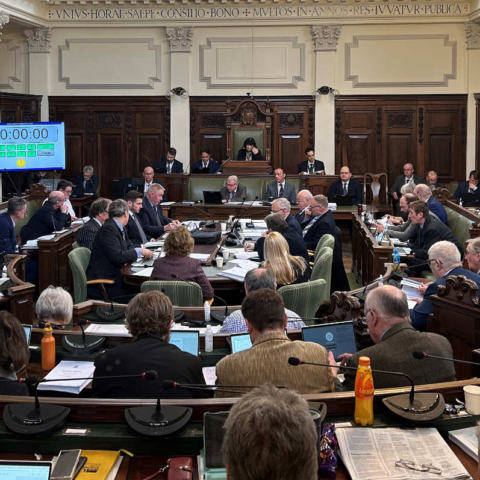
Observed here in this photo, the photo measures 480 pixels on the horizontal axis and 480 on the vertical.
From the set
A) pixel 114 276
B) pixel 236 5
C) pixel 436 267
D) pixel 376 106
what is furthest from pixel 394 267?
pixel 236 5

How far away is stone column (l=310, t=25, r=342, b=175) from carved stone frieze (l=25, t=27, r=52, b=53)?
5.03 meters

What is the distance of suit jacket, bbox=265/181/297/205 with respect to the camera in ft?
37.2

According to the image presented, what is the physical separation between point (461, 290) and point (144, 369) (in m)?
2.11

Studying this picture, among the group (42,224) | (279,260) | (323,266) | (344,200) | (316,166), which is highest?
(316,166)

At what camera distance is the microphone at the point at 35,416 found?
8.54ft

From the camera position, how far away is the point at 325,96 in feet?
44.9

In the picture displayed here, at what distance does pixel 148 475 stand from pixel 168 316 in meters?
0.94

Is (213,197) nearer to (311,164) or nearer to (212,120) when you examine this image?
(311,164)

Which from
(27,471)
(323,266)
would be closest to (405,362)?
(27,471)

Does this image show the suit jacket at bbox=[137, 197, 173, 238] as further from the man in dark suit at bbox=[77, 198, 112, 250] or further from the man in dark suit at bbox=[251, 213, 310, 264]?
the man in dark suit at bbox=[251, 213, 310, 264]

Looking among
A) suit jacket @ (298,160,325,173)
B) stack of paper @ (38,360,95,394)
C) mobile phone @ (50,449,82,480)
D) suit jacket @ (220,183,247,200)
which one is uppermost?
suit jacket @ (298,160,325,173)

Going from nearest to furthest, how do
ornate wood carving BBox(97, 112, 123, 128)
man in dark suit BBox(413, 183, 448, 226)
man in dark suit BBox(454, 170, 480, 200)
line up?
man in dark suit BBox(413, 183, 448, 226), man in dark suit BBox(454, 170, 480, 200), ornate wood carving BBox(97, 112, 123, 128)

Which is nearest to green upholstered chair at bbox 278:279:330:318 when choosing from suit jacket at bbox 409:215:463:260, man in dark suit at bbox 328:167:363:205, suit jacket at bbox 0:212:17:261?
suit jacket at bbox 409:215:463:260

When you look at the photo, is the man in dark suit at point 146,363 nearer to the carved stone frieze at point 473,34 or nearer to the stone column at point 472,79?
the stone column at point 472,79
